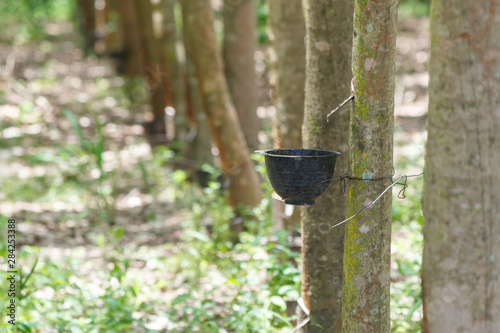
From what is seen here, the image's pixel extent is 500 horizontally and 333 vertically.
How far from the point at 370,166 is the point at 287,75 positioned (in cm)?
204

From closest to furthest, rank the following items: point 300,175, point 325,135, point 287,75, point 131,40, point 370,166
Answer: point 370,166 → point 300,175 → point 325,135 → point 287,75 → point 131,40

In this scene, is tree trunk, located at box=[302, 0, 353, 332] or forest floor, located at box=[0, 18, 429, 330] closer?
tree trunk, located at box=[302, 0, 353, 332]

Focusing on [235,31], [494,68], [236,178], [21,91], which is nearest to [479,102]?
[494,68]

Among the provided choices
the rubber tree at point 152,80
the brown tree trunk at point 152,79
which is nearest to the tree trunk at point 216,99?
the rubber tree at point 152,80

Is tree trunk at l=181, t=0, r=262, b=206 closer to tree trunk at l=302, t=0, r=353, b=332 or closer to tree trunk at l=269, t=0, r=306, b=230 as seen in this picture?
tree trunk at l=269, t=0, r=306, b=230

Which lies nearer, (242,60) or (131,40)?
(242,60)

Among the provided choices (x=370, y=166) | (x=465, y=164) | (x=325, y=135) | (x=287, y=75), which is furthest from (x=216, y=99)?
(x=465, y=164)

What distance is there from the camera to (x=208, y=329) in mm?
3652

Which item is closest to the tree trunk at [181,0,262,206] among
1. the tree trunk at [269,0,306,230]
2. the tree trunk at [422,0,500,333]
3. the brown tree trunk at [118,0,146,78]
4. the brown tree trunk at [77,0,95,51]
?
the tree trunk at [269,0,306,230]

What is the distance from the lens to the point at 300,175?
255 centimetres

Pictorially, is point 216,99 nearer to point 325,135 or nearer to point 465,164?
point 325,135

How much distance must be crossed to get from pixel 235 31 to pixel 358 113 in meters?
4.94

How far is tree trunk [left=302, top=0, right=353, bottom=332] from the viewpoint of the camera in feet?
9.89

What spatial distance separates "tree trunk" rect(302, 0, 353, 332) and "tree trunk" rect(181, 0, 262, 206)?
2394mm
